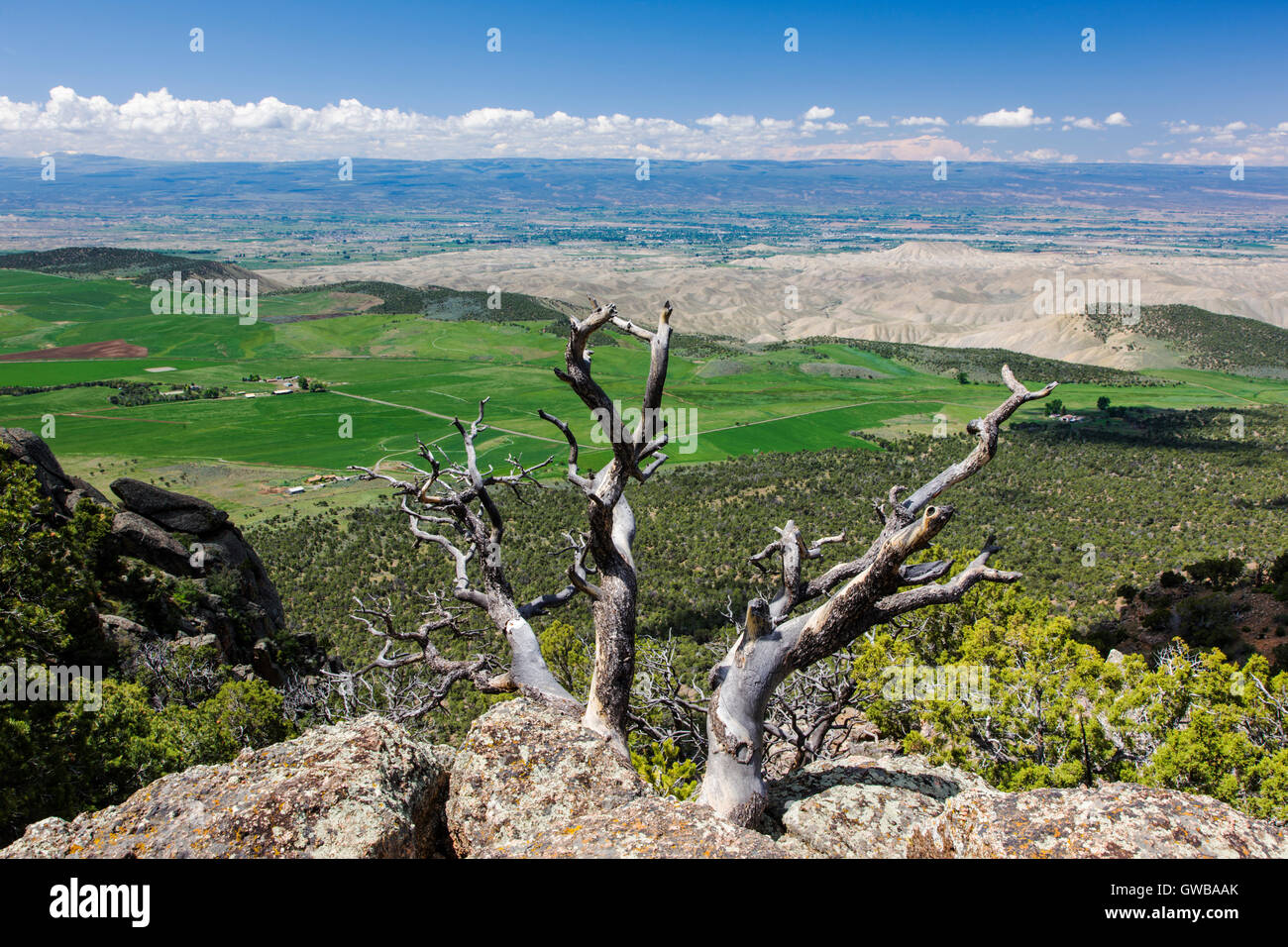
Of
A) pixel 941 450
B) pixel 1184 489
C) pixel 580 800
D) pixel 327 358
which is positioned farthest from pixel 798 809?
pixel 327 358

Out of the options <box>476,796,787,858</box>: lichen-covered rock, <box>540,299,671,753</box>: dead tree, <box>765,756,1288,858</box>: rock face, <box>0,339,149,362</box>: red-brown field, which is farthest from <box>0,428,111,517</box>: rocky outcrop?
<box>0,339,149,362</box>: red-brown field

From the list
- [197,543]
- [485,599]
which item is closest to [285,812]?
[485,599]

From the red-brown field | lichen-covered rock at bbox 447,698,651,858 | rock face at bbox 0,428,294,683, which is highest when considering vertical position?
the red-brown field

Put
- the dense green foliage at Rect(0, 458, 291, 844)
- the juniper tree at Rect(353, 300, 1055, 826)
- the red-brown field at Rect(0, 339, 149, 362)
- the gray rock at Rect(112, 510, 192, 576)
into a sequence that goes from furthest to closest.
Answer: the red-brown field at Rect(0, 339, 149, 362) → the gray rock at Rect(112, 510, 192, 576) → the dense green foliage at Rect(0, 458, 291, 844) → the juniper tree at Rect(353, 300, 1055, 826)

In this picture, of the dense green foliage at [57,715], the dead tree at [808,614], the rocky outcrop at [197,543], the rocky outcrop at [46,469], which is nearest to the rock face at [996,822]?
the dead tree at [808,614]

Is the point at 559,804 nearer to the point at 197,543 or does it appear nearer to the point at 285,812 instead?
the point at 285,812

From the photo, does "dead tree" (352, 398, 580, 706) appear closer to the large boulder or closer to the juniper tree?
the juniper tree

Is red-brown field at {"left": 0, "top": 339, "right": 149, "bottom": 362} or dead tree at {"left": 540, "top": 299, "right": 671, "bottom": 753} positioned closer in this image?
dead tree at {"left": 540, "top": 299, "right": 671, "bottom": 753}
